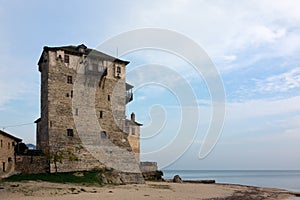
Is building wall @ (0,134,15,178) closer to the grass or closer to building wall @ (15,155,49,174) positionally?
building wall @ (15,155,49,174)

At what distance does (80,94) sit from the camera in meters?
41.5

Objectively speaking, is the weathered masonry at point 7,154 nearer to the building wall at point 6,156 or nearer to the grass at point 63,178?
the building wall at point 6,156

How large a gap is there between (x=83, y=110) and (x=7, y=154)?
10.2 metres

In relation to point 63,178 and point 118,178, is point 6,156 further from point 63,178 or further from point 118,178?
point 118,178

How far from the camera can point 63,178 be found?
116 ft

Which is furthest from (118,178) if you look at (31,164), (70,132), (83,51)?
(83,51)

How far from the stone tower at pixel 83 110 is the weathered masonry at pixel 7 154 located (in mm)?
3844

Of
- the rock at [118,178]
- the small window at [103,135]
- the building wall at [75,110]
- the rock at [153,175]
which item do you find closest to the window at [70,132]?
the building wall at [75,110]

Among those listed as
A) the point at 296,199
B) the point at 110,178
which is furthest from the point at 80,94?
the point at 296,199

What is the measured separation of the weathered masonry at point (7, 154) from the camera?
33625 millimetres

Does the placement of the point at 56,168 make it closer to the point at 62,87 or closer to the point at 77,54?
the point at 62,87

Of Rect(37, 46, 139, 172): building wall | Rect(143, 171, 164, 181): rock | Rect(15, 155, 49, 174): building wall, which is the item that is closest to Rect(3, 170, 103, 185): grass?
Rect(15, 155, 49, 174): building wall

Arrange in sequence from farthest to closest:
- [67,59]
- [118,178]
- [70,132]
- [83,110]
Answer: [83,110] → [67,59] → [70,132] → [118,178]

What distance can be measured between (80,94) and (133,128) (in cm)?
1412
